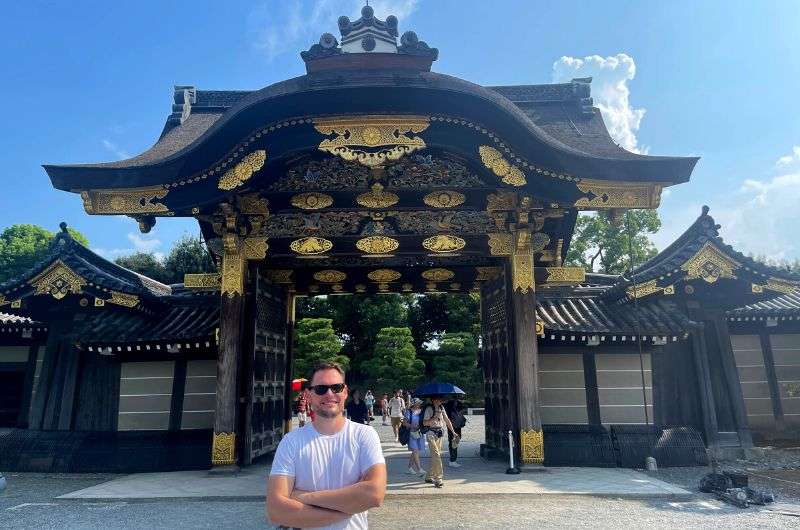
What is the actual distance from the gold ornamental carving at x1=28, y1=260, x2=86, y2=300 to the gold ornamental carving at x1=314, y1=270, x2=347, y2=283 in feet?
17.0

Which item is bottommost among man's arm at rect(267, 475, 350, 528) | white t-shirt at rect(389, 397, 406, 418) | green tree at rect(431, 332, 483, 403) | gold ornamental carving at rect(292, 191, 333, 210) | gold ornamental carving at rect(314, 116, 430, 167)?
white t-shirt at rect(389, 397, 406, 418)

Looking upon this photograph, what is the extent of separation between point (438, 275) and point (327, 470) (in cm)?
923

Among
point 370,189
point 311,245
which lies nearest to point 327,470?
point 370,189

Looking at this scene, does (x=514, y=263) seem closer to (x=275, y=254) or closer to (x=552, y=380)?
(x=552, y=380)

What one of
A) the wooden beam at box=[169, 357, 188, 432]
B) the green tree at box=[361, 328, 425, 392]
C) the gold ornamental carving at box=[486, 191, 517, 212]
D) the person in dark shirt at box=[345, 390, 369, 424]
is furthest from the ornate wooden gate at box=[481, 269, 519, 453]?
the green tree at box=[361, 328, 425, 392]

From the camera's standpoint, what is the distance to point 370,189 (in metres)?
9.14

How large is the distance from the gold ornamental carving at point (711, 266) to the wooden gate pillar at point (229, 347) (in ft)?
31.7

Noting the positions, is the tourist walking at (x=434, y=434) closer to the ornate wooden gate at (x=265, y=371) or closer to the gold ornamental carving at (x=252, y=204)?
the ornate wooden gate at (x=265, y=371)

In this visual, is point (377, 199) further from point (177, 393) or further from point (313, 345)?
point (313, 345)

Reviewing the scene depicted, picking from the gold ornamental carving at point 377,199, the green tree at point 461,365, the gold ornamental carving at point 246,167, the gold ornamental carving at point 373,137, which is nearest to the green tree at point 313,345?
the green tree at point 461,365

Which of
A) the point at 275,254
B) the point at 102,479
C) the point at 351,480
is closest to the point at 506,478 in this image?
the point at 275,254

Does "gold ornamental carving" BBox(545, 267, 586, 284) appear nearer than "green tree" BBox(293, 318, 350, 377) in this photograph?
Yes

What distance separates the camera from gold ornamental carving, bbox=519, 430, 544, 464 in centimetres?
858

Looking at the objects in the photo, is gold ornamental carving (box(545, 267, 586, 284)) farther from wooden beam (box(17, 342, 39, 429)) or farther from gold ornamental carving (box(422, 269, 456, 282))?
wooden beam (box(17, 342, 39, 429))
